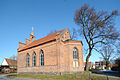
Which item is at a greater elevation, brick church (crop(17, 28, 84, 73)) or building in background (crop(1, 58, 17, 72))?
brick church (crop(17, 28, 84, 73))

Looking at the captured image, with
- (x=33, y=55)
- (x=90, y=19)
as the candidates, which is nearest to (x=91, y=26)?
(x=90, y=19)

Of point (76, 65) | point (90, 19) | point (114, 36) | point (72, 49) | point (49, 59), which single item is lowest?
point (76, 65)

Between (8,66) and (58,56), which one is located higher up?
(58,56)

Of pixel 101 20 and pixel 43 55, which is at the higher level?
pixel 101 20

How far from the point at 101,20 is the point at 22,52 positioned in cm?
2279

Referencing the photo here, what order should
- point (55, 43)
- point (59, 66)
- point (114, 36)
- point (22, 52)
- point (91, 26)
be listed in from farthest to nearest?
point (22, 52) < point (91, 26) < point (114, 36) < point (55, 43) < point (59, 66)

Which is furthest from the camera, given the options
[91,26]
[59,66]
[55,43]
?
[91,26]

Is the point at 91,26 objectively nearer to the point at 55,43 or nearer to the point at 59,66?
the point at 55,43

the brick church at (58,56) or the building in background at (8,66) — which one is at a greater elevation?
the brick church at (58,56)

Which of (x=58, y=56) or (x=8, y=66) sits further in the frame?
(x=8, y=66)

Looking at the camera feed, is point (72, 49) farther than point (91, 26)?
No

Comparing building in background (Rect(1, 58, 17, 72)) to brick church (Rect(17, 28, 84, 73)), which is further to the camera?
building in background (Rect(1, 58, 17, 72))

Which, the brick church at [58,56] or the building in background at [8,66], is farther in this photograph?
the building in background at [8,66]

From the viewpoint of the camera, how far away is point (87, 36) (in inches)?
994
